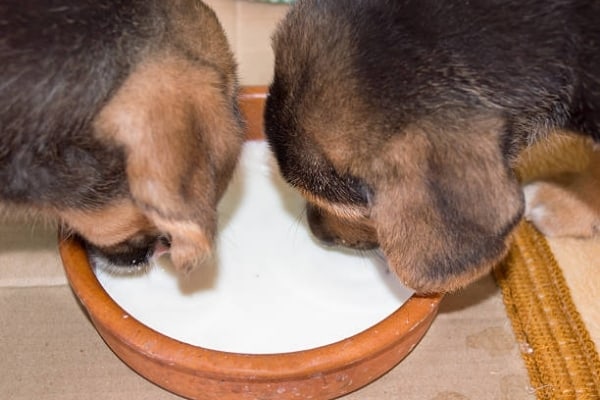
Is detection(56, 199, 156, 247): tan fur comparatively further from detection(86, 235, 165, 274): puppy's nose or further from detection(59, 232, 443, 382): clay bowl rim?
detection(59, 232, 443, 382): clay bowl rim

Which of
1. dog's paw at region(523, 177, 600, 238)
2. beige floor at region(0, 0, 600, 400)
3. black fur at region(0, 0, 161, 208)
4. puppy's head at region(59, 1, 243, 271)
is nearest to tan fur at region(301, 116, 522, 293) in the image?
puppy's head at region(59, 1, 243, 271)

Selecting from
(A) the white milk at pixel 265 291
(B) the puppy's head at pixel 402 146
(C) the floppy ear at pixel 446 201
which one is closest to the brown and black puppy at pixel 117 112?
(B) the puppy's head at pixel 402 146

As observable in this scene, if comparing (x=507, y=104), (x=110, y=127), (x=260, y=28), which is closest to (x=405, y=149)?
(x=507, y=104)

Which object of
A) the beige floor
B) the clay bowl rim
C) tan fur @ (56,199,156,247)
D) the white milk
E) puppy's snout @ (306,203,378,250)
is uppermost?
tan fur @ (56,199,156,247)

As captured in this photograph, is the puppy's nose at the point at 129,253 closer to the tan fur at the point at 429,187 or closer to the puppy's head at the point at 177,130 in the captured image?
the puppy's head at the point at 177,130

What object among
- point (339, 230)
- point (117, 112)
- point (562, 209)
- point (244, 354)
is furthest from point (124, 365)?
point (562, 209)

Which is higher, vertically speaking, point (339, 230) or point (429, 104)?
point (429, 104)

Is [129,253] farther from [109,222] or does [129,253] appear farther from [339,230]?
[339,230]
